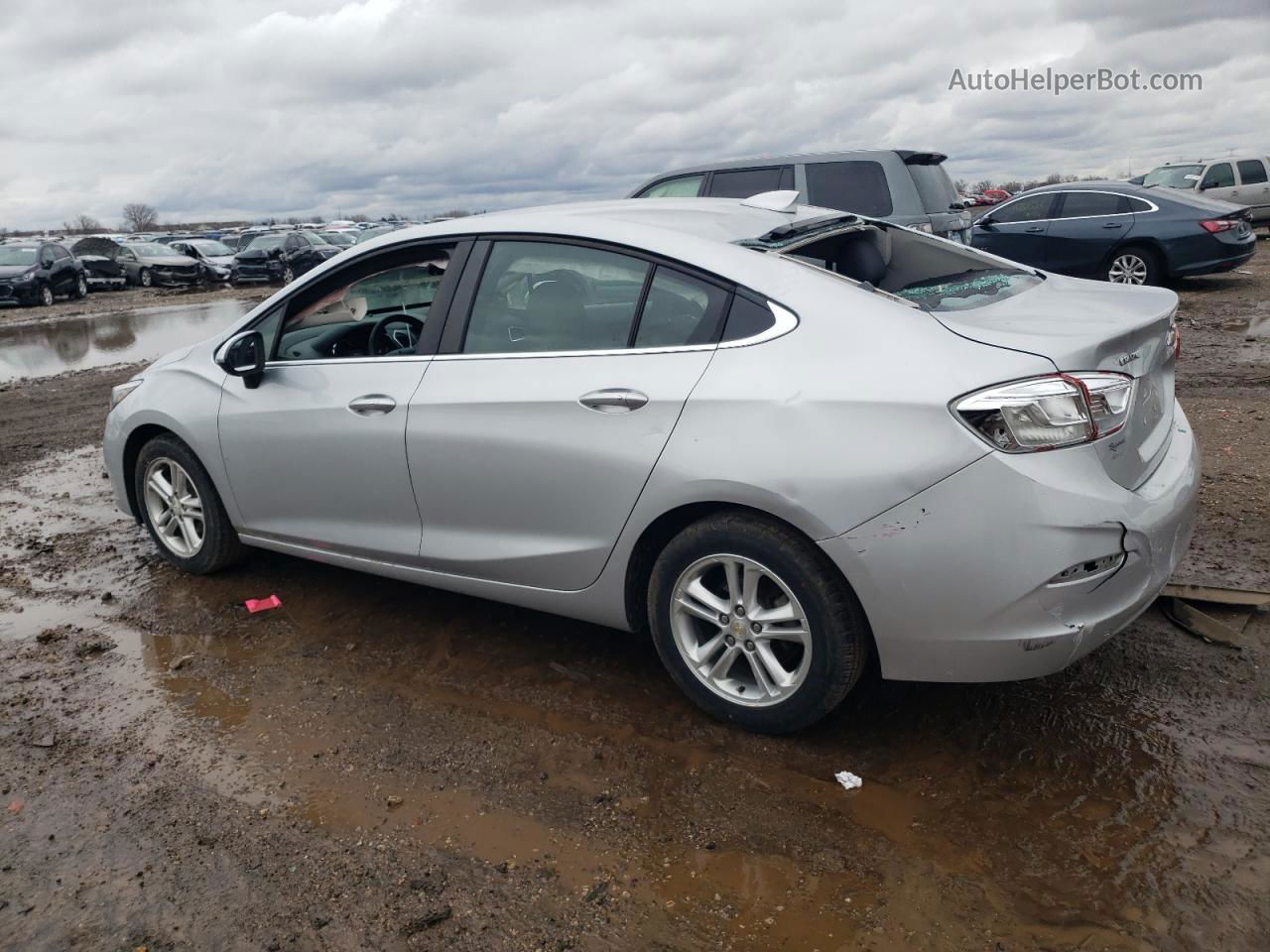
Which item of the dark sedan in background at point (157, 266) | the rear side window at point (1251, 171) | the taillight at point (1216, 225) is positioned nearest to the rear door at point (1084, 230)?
the taillight at point (1216, 225)

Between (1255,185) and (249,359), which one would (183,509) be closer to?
(249,359)

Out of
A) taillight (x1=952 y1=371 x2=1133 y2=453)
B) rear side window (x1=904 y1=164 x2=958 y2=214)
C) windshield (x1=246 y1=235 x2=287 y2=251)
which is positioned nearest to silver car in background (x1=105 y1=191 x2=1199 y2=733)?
taillight (x1=952 y1=371 x2=1133 y2=453)

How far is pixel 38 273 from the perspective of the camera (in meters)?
23.6

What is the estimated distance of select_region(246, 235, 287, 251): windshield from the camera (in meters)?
30.0

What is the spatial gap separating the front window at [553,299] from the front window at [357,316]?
57 cm

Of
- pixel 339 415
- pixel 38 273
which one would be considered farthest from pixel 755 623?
pixel 38 273

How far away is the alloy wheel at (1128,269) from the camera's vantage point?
13.1 metres

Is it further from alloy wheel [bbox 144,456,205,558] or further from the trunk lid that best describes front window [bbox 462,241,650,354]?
alloy wheel [bbox 144,456,205,558]

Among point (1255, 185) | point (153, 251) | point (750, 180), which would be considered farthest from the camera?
point (153, 251)

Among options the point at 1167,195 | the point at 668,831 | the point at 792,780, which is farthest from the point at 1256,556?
the point at 1167,195

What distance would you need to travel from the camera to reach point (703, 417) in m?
3.03

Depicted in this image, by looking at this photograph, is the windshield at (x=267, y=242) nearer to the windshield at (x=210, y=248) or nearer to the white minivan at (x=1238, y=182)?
the windshield at (x=210, y=248)

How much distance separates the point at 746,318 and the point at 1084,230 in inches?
466

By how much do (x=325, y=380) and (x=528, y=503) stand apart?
1161 mm
